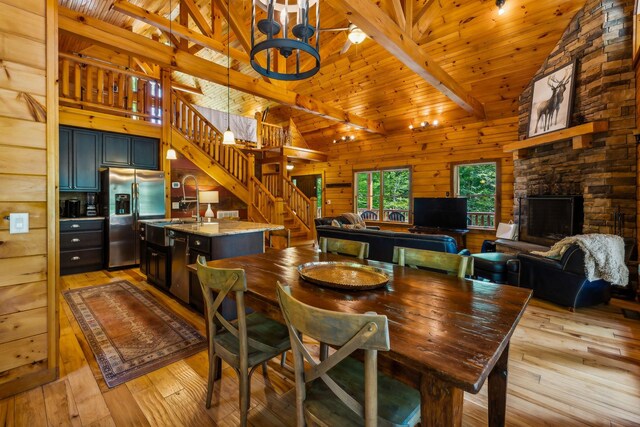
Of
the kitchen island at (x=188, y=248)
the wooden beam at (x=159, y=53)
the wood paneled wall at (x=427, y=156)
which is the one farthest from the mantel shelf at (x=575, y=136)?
the kitchen island at (x=188, y=248)

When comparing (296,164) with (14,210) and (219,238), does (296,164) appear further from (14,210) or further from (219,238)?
(14,210)

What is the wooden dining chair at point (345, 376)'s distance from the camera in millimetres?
888

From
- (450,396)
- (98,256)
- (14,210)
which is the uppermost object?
(14,210)

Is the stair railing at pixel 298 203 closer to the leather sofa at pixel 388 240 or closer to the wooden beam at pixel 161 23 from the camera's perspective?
the leather sofa at pixel 388 240

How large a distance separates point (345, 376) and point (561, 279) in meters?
3.42

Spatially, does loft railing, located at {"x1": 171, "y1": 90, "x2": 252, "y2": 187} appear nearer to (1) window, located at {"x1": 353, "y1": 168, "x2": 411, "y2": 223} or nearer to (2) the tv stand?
(1) window, located at {"x1": 353, "y1": 168, "x2": 411, "y2": 223}

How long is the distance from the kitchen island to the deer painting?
16.5 feet

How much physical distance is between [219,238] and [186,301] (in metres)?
0.98

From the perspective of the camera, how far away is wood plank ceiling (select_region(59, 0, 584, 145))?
4469 millimetres

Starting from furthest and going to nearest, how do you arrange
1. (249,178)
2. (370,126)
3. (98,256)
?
(370,126)
(249,178)
(98,256)

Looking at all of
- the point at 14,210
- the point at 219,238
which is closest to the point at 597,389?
the point at 219,238

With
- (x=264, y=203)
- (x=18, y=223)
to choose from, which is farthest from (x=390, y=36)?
(x=264, y=203)

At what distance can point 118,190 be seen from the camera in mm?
4855

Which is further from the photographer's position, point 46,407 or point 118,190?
point 118,190
